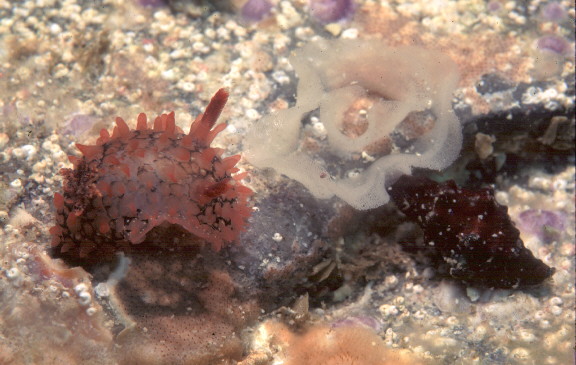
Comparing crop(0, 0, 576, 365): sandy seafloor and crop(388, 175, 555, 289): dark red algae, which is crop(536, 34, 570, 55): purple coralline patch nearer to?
crop(0, 0, 576, 365): sandy seafloor

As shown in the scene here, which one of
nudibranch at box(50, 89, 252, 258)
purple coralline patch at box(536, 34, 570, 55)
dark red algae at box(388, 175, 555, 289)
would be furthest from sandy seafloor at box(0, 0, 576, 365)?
nudibranch at box(50, 89, 252, 258)

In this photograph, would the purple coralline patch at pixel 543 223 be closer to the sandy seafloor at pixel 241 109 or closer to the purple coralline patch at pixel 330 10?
the sandy seafloor at pixel 241 109

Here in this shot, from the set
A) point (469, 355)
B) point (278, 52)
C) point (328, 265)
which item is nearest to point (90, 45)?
point (278, 52)

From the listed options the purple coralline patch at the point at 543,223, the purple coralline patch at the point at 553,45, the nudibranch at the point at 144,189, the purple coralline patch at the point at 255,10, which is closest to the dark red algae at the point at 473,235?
the purple coralline patch at the point at 543,223

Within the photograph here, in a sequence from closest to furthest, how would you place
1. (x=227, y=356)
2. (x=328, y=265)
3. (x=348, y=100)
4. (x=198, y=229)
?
1. (x=198, y=229)
2. (x=227, y=356)
3. (x=328, y=265)
4. (x=348, y=100)

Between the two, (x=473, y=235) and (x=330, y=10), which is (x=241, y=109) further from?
(x=473, y=235)

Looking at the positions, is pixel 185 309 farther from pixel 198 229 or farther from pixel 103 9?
pixel 103 9
